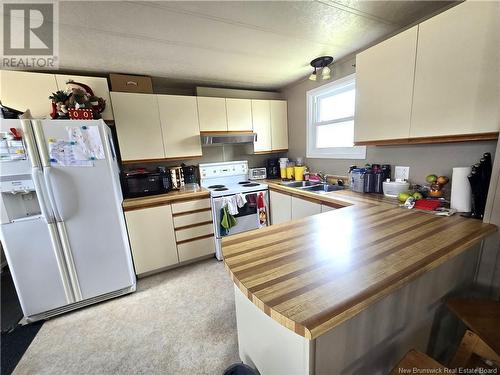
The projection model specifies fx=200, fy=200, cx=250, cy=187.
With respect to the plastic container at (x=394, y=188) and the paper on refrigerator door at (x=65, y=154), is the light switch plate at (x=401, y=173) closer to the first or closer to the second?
the plastic container at (x=394, y=188)

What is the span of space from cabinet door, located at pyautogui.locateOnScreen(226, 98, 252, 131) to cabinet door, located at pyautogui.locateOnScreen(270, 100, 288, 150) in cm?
41

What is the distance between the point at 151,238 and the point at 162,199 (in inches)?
18.2

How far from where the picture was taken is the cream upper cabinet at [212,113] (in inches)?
105

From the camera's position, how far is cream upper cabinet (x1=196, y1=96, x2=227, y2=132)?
2.66 m

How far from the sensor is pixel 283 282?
702 mm

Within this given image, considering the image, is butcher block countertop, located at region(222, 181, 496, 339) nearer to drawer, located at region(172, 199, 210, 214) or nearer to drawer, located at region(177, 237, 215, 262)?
drawer, located at region(172, 199, 210, 214)

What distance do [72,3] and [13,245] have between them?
1848mm

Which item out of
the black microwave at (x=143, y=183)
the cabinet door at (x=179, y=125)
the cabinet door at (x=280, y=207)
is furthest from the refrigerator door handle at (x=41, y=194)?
the cabinet door at (x=280, y=207)

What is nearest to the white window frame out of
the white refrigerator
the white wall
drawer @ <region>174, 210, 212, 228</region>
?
the white wall

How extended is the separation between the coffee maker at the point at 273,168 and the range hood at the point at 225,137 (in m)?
0.55

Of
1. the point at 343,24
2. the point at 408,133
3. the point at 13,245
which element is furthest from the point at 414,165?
the point at 13,245

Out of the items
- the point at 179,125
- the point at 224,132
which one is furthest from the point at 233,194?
the point at 179,125

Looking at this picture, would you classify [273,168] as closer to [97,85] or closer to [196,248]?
[196,248]

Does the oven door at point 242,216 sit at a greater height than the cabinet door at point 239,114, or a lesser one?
lesser
